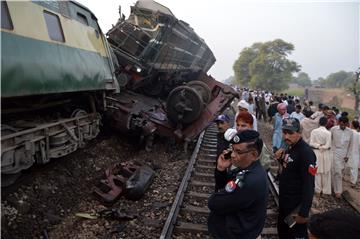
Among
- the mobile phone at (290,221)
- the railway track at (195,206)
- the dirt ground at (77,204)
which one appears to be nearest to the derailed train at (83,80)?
the dirt ground at (77,204)

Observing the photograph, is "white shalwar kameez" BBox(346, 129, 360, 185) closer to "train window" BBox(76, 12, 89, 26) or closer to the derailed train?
the derailed train

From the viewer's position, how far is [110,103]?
8562 millimetres

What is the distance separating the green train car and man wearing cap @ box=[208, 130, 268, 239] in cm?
238

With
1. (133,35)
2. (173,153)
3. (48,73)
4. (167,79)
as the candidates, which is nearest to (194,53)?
(167,79)

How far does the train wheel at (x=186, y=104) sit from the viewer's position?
8859 millimetres

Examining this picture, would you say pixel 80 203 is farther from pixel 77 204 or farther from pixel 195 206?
pixel 195 206

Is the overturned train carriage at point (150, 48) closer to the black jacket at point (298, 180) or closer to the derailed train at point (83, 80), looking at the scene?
the derailed train at point (83, 80)

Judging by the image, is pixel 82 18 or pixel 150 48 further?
pixel 150 48

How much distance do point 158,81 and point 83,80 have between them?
613cm

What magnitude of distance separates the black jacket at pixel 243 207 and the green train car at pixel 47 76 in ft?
7.91

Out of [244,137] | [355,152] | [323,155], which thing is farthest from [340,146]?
[244,137]

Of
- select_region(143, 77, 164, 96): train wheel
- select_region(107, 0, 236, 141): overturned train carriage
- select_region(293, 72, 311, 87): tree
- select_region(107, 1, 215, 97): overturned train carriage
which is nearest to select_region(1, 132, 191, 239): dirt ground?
select_region(107, 0, 236, 141): overturned train carriage

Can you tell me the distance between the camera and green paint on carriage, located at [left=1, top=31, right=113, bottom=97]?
360cm

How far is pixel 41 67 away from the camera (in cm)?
423
